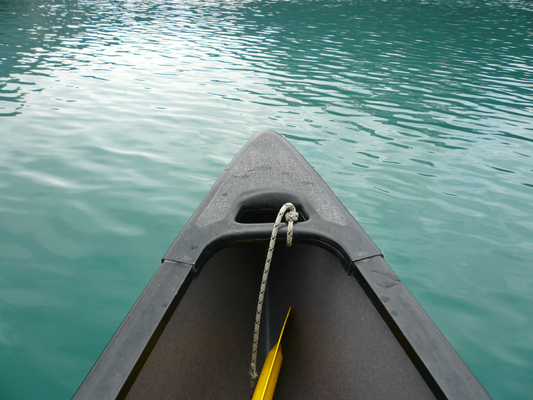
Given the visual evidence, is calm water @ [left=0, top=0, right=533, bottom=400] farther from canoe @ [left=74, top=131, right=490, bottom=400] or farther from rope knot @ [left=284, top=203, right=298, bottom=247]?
rope knot @ [left=284, top=203, right=298, bottom=247]

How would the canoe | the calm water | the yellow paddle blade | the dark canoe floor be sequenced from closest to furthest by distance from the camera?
1. the canoe
2. the dark canoe floor
3. the yellow paddle blade
4. the calm water

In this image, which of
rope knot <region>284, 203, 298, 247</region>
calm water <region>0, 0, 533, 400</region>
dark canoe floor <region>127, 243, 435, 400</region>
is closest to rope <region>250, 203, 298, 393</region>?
rope knot <region>284, 203, 298, 247</region>

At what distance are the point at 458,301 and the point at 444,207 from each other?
1.36m

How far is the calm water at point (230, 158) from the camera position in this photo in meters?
2.48

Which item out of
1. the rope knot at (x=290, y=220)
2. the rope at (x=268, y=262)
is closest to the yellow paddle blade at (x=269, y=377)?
the rope at (x=268, y=262)

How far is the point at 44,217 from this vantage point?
3.40m

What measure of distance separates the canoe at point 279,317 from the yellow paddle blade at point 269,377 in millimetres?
149

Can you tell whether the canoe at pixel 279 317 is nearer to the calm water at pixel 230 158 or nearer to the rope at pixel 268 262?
the rope at pixel 268 262

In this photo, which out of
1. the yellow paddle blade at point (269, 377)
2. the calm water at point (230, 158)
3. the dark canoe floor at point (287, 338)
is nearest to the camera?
the dark canoe floor at point (287, 338)

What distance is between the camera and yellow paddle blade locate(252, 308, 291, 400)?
152cm

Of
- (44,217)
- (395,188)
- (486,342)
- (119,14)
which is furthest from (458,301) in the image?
(119,14)

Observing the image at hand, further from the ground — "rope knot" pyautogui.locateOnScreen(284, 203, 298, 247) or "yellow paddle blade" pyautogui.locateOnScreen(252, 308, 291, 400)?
"rope knot" pyautogui.locateOnScreen(284, 203, 298, 247)

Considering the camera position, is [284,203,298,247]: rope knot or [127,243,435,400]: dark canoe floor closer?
[127,243,435,400]: dark canoe floor

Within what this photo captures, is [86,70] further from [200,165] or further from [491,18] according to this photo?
[491,18]
